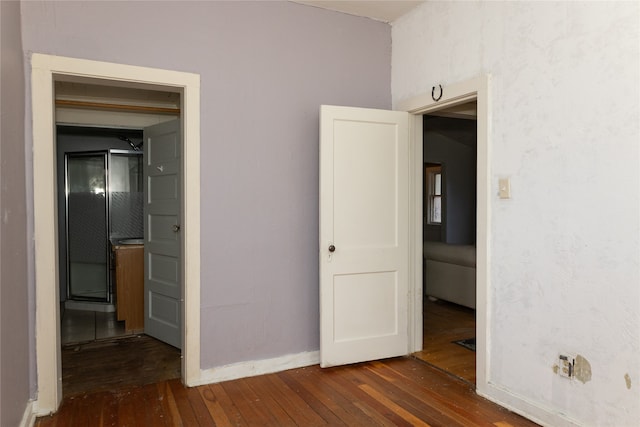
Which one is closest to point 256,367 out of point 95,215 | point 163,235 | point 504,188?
point 163,235

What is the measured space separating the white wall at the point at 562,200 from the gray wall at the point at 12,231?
2676 mm

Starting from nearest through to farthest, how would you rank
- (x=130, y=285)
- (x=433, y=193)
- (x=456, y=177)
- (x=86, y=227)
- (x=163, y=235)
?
(x=163, y=235) < (x=130, y=285) < (x=86, y=227) < (x=456, y=177) < (x=433, y=193)

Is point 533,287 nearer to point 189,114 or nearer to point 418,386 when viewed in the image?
point 418,386

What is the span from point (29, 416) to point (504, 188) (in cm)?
306

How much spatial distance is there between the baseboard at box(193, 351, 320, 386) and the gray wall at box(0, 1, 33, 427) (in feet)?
3.58

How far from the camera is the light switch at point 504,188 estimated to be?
2803 millimetres

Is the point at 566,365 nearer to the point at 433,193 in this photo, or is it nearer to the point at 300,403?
the point at 300,403

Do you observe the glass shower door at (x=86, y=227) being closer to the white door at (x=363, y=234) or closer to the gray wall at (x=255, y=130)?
the gray wall at (x=255, y=130)

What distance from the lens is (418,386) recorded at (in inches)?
125

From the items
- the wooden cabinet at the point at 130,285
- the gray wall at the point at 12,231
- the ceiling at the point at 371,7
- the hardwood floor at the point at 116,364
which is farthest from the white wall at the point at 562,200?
the wooden cabinet at the point at 130,285

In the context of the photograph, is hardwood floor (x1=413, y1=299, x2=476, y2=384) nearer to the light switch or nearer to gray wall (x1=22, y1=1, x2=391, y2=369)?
gray wall (x1=22, y1=1, x2=391, y2=369)

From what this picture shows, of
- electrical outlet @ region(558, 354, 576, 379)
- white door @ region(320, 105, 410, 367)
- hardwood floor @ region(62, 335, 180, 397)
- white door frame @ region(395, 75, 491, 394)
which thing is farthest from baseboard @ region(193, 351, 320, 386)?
electrical outlet @ region(558, 354, 576, 379)

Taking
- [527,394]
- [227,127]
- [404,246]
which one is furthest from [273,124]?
[527,394]

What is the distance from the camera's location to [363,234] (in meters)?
3.55
